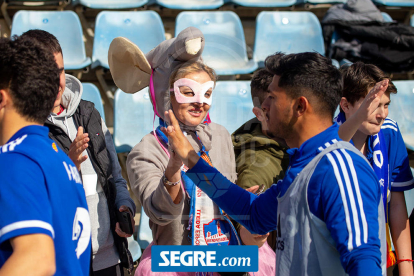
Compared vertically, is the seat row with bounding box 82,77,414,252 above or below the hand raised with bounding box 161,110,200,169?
below

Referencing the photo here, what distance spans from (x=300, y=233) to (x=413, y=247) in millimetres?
1197

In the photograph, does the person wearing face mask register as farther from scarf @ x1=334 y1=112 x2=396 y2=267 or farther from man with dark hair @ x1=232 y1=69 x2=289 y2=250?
man with dark hair @ x1=232 y1=69 x2=289 y2=250

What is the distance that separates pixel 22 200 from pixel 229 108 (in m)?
1.23

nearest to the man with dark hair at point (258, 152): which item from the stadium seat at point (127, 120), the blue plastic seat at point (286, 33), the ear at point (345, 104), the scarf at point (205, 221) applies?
the scarf at point (205, 221)

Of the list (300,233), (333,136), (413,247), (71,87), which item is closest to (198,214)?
(300,233)

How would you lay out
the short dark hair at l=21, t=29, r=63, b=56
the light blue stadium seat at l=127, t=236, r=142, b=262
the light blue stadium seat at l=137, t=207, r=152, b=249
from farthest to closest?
the light blue stadium seat at l=137, t=207, r=152, b=249 < the light blue stadium seat at l=127, t=236, r=142, b=262 < the short dark hair at l=21, t=29, r=63, b=56

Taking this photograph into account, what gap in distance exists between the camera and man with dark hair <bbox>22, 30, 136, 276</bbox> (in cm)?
169

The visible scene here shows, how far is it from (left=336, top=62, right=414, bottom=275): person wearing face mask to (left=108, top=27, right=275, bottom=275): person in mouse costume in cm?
65

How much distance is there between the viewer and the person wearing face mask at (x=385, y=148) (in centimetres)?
191

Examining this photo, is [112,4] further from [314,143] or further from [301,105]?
[314,143]

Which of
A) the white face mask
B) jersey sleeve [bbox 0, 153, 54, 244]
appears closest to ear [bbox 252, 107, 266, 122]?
the white face mask

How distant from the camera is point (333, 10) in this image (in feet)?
12.4

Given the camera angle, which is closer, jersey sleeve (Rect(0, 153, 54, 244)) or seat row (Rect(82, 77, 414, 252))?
jersey sleeve (Rect(0, 153, 54, 244))

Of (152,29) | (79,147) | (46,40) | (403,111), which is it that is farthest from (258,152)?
(152,29)
